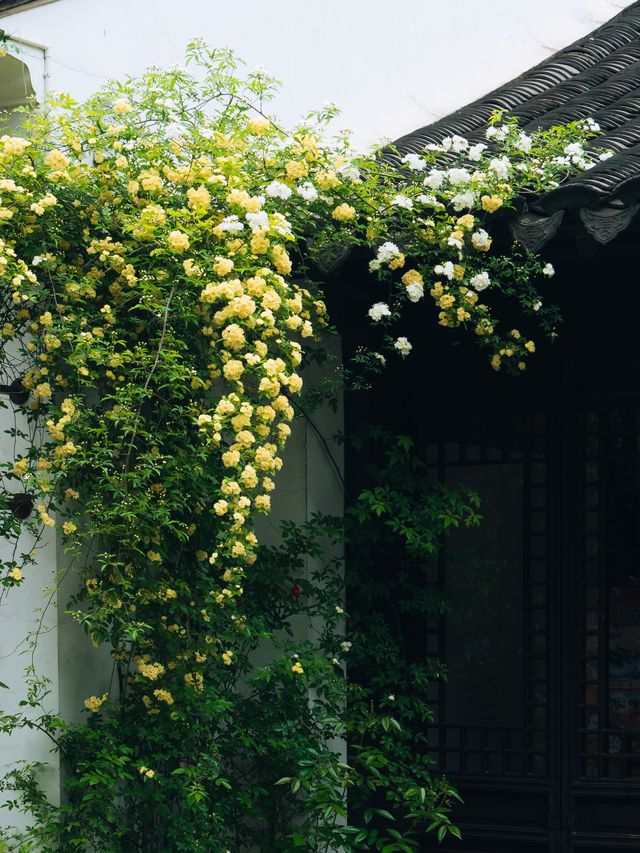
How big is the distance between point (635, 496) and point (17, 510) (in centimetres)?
297

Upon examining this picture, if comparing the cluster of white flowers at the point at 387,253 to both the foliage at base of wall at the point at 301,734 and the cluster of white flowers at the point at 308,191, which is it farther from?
the foliage at base of wall at the point at 301,734

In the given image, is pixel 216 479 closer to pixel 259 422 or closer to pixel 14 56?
pixel 259 422

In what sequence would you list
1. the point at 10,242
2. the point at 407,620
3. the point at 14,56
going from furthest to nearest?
the point at 407,620, the point at 14,56, the point at 10,242

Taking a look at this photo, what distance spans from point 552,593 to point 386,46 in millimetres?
3290

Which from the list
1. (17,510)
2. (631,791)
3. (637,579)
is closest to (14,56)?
(17,510)

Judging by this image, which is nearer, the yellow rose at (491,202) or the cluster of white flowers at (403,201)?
the yellow rose at (491,202)

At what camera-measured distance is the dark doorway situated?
21.3 ft

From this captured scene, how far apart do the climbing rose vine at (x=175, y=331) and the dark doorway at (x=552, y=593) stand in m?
0.54

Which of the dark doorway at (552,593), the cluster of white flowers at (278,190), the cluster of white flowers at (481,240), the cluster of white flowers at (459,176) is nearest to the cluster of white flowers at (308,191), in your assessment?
the cluster of white flowers at (278,190)

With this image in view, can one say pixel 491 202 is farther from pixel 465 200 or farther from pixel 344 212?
pixel 344 212

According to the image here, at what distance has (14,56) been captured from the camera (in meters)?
6.40

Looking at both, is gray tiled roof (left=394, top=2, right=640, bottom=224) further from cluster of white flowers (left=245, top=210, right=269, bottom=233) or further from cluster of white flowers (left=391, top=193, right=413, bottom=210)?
cluster of white flowers (left=245, top=210, right=269, bottom=233)

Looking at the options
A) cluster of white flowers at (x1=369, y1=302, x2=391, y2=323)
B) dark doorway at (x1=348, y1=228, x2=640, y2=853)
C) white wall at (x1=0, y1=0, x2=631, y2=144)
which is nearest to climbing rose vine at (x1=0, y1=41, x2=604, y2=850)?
cluster of white flowers at (x1=369, y1=302, x2=391, y2=323)

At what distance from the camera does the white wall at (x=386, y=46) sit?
7.63 metres
